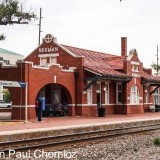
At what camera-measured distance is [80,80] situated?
3416cm

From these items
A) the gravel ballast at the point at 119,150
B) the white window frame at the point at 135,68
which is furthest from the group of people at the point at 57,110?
the gravel ballast at the point at 119,150

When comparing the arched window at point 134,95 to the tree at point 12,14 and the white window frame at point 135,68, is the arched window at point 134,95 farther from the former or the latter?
the tree at point 12,14

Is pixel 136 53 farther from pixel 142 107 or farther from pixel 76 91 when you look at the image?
pixel 76 91

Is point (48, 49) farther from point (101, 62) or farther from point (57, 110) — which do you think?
point (57, 110)

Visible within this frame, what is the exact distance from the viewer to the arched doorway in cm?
3341

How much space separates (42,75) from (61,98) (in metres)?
4.53

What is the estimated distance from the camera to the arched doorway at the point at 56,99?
33406mm

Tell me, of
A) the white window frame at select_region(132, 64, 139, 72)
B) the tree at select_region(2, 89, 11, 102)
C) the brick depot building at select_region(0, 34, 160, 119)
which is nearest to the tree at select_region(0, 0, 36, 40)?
the brick depot building at select_region(0, 34, 160, 119)

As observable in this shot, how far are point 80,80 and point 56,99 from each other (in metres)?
2.60

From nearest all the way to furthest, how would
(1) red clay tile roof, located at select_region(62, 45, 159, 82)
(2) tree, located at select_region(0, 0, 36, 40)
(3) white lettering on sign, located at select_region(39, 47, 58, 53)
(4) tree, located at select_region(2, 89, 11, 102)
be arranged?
(2) tree, located at select_region(0, 0, 36, 40)
(1) red clay tile roof, located at select_region(62, 45, 159, 82)
(3) white lettering on sign, located at select_region(39, 47, 58, 53)
(4) tree, located at select_region(2, 89, 11, 102)

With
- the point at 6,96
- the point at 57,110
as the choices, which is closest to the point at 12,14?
the point at 57,110

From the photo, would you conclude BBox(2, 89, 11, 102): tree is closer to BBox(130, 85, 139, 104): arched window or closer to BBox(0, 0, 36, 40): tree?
BBox(130, 85, 139, 104): arched window

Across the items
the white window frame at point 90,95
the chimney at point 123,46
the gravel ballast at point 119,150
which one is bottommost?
the gravel ballast at point 119,150

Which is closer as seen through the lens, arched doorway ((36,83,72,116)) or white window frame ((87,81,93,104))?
arched doorway ((36,83,72,116))
